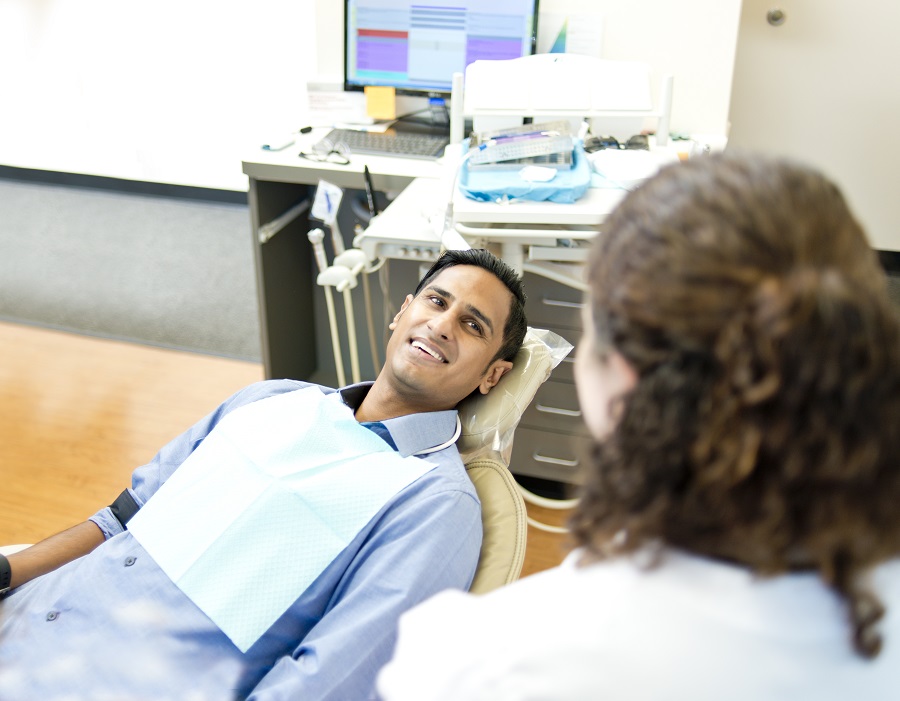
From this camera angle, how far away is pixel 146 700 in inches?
43.3

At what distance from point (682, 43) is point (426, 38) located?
0.75m

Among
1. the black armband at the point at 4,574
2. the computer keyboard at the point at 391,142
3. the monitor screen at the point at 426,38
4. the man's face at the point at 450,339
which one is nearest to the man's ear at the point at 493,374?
the man's face at the point at 450,339

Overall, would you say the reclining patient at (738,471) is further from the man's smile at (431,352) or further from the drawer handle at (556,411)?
the drawer handle at (556,411)

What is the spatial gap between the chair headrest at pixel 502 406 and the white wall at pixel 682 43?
51.1 inches

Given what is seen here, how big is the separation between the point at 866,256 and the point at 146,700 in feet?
3.36

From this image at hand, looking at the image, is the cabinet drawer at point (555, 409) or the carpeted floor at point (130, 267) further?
the carpeted floor at point (130, 267)

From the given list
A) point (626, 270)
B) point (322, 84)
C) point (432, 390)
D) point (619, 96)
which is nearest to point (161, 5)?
point (322, 84)

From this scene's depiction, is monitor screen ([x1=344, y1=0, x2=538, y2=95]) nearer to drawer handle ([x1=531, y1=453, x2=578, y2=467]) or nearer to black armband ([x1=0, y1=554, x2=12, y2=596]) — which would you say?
drawer handle ([x1=531, y1=453, x2=578, y2=467])

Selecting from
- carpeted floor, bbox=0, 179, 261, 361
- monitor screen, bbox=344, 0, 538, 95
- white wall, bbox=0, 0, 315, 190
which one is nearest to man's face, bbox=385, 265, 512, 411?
monitor screen, bbox=344, 0, 538, 95

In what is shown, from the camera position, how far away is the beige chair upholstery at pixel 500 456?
1.16 m

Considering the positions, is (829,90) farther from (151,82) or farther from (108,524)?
(108,524)

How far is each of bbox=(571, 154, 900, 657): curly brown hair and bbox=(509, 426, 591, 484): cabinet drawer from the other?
5.61 ft

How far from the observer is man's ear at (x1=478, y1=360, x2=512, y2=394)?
1473mm

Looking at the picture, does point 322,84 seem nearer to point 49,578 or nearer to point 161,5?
point 161,5
